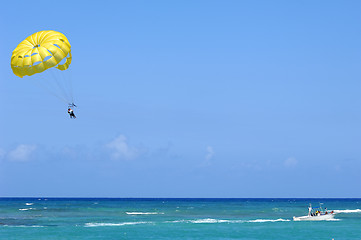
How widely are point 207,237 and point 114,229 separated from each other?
33.8 feet

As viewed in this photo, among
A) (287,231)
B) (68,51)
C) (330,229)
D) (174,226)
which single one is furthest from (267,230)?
(68,51)

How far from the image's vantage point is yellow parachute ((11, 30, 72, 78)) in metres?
32.0

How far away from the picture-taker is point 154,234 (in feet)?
148

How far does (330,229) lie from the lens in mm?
49094

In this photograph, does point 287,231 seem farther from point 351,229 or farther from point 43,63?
point 43,63

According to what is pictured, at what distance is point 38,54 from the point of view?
105 ft

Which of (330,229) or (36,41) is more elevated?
(36,41)

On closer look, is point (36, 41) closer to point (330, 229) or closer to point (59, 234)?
point (59, 234)

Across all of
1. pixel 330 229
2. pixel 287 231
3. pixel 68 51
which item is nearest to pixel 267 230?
pixel 287 231

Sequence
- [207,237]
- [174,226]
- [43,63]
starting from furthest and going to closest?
[174,226] < [207,237] < [43,63]

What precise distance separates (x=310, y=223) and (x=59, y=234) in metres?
24.3

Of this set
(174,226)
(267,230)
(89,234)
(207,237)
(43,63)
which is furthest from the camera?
(174,226)

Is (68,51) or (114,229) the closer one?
(68,51)

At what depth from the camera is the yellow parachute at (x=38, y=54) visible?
105 ft
